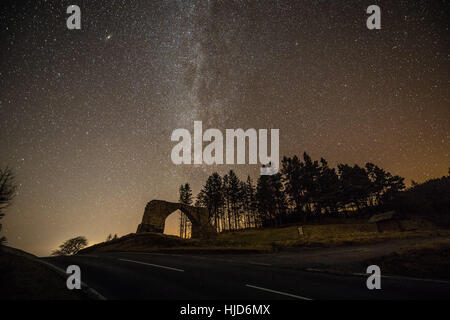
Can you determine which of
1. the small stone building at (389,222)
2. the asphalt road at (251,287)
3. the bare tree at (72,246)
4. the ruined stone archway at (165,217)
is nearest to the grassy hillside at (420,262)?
the asphalt road at (251,287)

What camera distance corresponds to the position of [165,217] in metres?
27.0

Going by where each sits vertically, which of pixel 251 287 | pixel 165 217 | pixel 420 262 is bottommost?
pixel 165 217

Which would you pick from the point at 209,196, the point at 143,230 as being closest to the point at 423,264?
the point at 143,230

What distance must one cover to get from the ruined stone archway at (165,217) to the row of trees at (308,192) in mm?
29440

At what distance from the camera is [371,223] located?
120 ft

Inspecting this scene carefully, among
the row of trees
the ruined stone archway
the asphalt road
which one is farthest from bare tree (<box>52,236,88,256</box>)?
the asphalt road

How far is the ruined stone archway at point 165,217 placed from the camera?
25625 mm

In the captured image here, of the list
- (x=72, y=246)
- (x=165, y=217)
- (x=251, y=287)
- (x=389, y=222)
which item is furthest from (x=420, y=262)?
(x=72, y=246)

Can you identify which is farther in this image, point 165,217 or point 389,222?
point 389,222

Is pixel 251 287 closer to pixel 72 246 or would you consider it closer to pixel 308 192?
pixel 308 192

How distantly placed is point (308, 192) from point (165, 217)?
39.3m

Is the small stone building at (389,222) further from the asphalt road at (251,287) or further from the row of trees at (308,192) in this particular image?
the asphalt road at (251,287)
